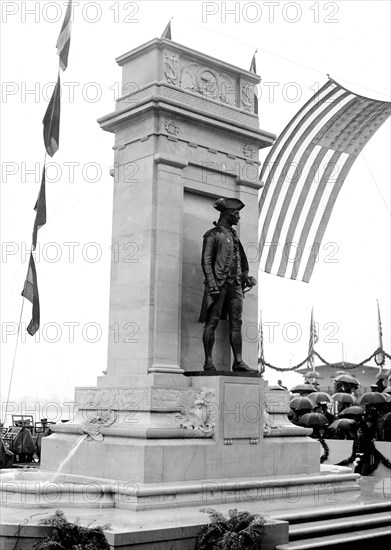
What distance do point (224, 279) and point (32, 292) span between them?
4.00 meters

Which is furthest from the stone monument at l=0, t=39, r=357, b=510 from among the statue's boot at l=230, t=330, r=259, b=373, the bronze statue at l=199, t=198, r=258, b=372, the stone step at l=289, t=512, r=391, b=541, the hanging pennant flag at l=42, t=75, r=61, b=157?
the stone step at l=289, t=512, r=391, b=541

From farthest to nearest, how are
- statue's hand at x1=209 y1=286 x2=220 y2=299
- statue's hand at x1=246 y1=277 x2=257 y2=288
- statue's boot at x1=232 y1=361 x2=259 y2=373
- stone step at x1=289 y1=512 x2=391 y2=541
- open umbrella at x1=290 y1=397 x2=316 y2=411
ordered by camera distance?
open umbrella at x1=290 y1=397 x2=316 y2=411, statue's hand at x1=246 y1=277 x2=257 y2=288, statue's boot at x1=232 y1=361 x2=259 y2=373, statue's hand at x1=209 y1=286 x2=220 y2=299, stone step at x1=289 y1=512 x2=391 y2=541

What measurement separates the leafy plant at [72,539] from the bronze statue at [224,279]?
5811 mm

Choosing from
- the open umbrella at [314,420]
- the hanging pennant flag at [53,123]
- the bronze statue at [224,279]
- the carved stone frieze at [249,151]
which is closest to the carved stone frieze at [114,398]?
the bronze statue at [224,279]

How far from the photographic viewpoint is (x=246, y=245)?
58.7 ft

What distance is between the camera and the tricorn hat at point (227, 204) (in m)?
16.4

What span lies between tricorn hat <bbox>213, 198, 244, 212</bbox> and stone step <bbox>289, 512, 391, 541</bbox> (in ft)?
20.9

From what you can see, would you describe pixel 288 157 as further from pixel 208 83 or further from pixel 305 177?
pixel 208 83

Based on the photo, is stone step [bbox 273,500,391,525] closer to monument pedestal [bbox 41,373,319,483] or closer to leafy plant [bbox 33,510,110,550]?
monument pedestal [bbox 41,373,319,483]

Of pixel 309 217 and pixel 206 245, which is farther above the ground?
pixel 309 217

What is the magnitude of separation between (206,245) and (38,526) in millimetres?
7075

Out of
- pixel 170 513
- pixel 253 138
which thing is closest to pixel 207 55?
pixel 253 138

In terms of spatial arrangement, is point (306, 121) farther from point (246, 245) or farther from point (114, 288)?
point (114, 288)

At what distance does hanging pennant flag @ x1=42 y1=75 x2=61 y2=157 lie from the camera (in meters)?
16.8
